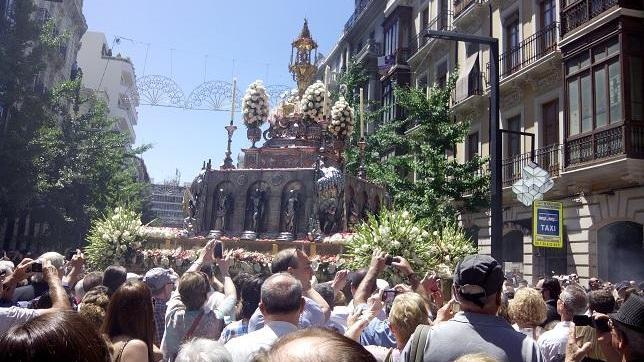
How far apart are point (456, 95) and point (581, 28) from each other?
929 cm

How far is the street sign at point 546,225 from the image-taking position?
491 inches

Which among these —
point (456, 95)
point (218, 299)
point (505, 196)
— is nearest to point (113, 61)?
point (456, 95)

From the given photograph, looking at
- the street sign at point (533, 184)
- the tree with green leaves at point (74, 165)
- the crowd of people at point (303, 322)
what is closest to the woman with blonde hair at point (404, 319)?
the crowd of people at point (303, 322)

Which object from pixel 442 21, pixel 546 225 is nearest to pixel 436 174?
pixel 546 225

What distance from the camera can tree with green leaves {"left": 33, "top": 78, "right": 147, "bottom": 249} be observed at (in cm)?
2666

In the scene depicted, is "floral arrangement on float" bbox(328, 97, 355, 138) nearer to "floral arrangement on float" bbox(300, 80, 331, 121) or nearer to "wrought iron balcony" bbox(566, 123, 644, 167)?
"floral arrangement on float" bbox(300, 80, 331, 121)

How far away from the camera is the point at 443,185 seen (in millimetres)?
22812

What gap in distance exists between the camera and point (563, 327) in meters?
4.85

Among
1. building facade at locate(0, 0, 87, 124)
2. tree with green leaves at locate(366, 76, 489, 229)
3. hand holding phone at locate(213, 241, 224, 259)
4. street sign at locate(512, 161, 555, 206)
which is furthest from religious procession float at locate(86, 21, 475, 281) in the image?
building facade at locate(0, 0, 87, 124)

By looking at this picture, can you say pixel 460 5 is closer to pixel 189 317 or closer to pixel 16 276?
pixel 189 317

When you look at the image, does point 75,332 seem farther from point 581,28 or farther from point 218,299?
point 581,28

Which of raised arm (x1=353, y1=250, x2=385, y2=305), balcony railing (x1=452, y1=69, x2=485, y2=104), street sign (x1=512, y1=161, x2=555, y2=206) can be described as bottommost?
raised arm (x1=353, y1=250, x2=385, y2=305)

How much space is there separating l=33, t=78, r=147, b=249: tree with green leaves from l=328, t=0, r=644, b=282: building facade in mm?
15779

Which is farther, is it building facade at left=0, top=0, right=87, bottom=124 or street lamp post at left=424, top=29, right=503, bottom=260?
building facade at left=0, top=0, right=87, bottom=124
